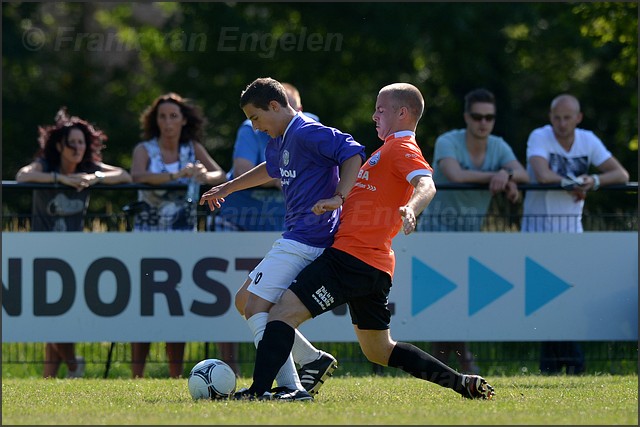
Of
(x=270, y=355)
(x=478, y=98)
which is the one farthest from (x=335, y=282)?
(x=478, y=98)

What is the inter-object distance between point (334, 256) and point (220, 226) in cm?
379

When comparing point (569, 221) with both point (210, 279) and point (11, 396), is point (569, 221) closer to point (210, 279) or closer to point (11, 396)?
point (210, 279)

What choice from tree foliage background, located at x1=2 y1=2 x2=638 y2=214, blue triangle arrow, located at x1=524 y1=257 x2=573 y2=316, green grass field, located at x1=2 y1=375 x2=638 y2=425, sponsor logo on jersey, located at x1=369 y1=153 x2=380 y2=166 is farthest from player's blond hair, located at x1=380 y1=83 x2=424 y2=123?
tree foliage background, located at x1=2 y1=2 x2=638 y2=214

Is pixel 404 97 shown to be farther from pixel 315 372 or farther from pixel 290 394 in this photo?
pixel 290 394

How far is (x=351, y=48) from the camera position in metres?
28.9

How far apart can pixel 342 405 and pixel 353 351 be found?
4.21 m

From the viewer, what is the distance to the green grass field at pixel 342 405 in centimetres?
612

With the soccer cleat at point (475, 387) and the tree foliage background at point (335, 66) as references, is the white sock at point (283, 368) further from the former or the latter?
the tree foliage background at point (335, 66)

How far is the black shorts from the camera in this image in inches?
280

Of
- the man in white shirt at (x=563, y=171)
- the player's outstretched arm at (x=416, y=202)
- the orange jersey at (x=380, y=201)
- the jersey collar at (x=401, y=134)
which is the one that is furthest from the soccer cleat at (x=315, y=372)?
the man in white shirt at (x=563, y=171)

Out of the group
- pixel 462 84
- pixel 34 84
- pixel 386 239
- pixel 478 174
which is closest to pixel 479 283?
pixel 478 174

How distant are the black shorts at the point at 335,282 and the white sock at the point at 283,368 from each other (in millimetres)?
284

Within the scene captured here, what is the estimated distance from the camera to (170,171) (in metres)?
11.0

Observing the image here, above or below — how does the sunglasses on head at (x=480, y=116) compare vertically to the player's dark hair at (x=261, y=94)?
above
